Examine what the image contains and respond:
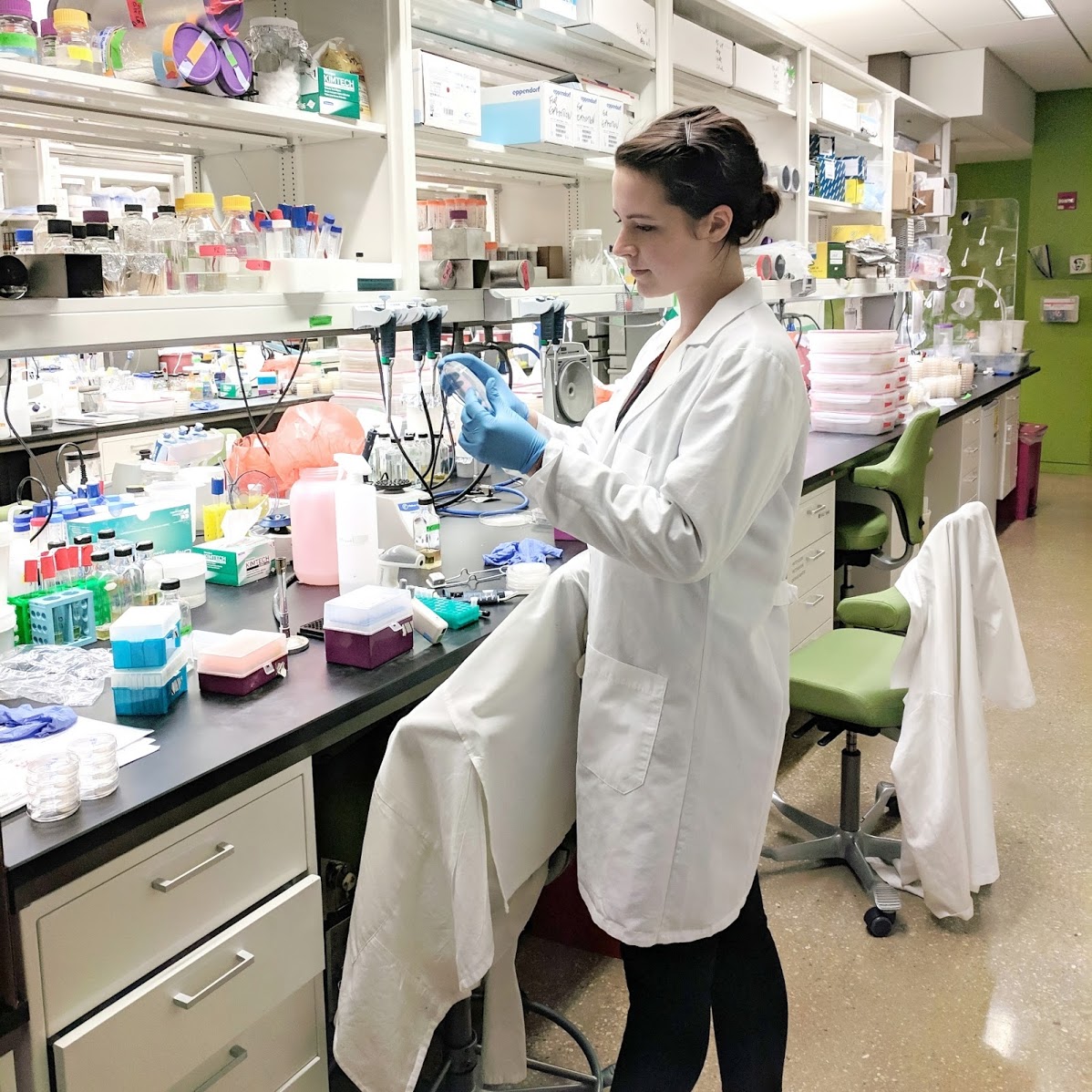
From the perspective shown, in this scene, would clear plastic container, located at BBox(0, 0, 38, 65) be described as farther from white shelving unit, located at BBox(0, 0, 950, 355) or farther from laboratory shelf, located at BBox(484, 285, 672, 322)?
laboratory shelf, located at BBox(484, 285, 672, 322)

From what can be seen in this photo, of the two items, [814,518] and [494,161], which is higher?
[494,161]

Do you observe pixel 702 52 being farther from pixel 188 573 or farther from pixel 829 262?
pixel 188 573

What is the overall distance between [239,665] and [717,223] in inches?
34.8

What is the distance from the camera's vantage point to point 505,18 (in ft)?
8.98

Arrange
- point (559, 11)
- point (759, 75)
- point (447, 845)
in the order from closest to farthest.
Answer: point (447, 845), point (559, 11), point (759, 75)

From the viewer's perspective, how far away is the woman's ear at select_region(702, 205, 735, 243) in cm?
141

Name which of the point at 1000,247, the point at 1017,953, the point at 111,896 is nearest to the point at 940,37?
the point at 1000,247

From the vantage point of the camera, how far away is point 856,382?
4.21 m

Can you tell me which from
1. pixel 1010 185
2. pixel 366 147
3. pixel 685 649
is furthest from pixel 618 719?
pixel 1010 185

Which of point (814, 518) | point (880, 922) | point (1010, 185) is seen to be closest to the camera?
point (880, 922)

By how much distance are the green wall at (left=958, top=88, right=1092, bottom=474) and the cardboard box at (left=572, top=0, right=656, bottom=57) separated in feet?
21.1

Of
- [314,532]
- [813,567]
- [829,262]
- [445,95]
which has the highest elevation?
[445,95]

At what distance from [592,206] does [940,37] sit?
4128 mm

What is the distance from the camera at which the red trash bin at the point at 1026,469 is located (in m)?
6.80
